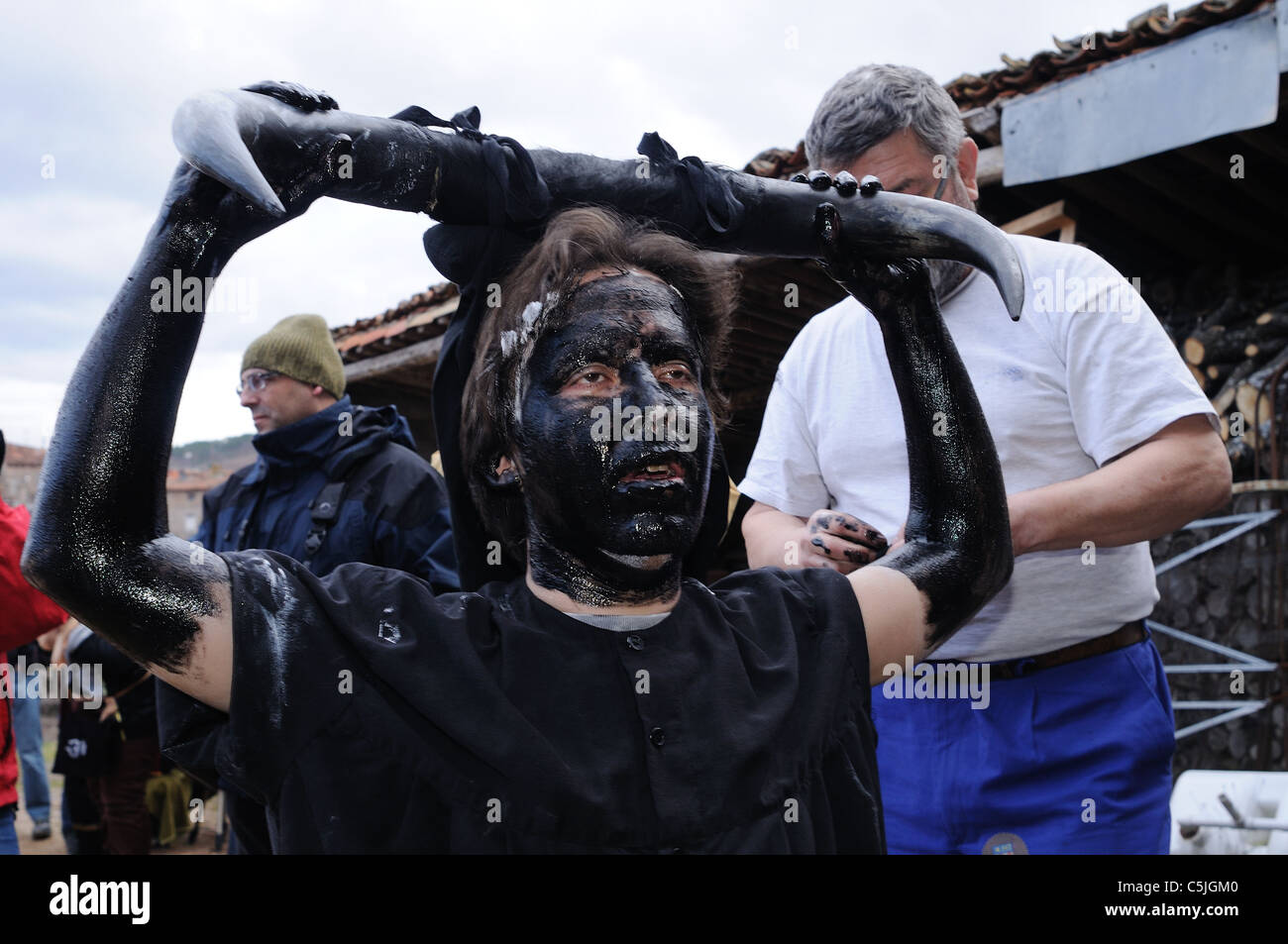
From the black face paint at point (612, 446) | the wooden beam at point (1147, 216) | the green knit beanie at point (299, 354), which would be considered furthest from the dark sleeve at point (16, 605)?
the wooden beam at point (1147, 216)

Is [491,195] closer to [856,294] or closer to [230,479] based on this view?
[856,294]

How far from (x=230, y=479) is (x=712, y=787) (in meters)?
2.88

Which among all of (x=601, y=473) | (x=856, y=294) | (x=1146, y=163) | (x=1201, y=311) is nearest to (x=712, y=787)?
(x=601, y=473)

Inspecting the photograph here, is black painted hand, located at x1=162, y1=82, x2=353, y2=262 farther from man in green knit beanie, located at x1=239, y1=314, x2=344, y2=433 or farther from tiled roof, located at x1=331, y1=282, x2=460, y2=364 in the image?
tiled roof, located at x1=331, y1=282, x2=460, y2=364

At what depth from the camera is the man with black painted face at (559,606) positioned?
1.37 meters

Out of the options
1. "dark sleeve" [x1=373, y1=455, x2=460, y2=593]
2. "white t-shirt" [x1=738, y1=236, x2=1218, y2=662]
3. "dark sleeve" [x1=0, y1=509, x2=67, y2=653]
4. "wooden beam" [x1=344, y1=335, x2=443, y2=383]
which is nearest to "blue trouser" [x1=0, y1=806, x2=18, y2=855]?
"dark sleeve" [x1=0, y1=509, x2=67, y2=653]

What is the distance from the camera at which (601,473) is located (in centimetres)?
162

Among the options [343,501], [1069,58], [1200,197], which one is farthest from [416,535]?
[1200,197]

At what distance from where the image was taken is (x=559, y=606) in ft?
5.57

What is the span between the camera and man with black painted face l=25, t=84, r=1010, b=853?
1.37 m

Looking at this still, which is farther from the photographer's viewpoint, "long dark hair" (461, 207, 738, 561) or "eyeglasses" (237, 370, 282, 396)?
"eyeglasses" (237, 370, 282, 396)

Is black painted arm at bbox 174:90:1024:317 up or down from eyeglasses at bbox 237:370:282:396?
down

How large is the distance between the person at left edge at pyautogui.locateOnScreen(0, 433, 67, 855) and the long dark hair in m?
2.24

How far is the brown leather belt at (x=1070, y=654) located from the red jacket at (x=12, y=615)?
2756 mm
